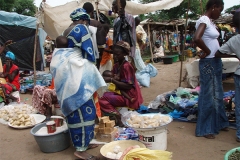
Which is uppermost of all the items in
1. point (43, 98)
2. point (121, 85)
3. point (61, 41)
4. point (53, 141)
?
point (61, 41)

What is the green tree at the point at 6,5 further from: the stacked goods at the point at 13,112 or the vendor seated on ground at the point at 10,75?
the stacked goods at the point at 13,112

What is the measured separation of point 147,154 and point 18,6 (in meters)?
24.2

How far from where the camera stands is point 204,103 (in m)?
3.33

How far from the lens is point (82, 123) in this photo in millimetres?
2811

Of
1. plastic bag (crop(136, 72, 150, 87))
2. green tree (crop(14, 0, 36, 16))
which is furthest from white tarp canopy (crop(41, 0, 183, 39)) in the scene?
green tree (crop(14, 0, 36, 16))

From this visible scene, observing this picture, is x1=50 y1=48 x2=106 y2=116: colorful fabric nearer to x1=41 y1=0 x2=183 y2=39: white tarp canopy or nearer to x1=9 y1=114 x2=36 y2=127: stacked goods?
x1=9 y1=114 x2=36 y2=127: stacked goods

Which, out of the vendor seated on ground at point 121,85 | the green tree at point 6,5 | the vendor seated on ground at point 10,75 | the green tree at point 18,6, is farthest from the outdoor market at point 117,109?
the green tree at point 18,6

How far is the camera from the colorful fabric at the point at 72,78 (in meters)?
2.70

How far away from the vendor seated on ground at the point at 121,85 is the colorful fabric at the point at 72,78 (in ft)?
2.89

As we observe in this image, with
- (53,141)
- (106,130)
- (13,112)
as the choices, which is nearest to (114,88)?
(106,130)

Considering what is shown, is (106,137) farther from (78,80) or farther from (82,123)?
(78,80)

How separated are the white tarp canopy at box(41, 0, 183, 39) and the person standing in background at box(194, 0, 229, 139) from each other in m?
2.89

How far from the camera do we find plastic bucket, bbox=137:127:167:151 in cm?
287

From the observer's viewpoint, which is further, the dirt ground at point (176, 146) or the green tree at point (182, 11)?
the green tree at point (182, 11)
